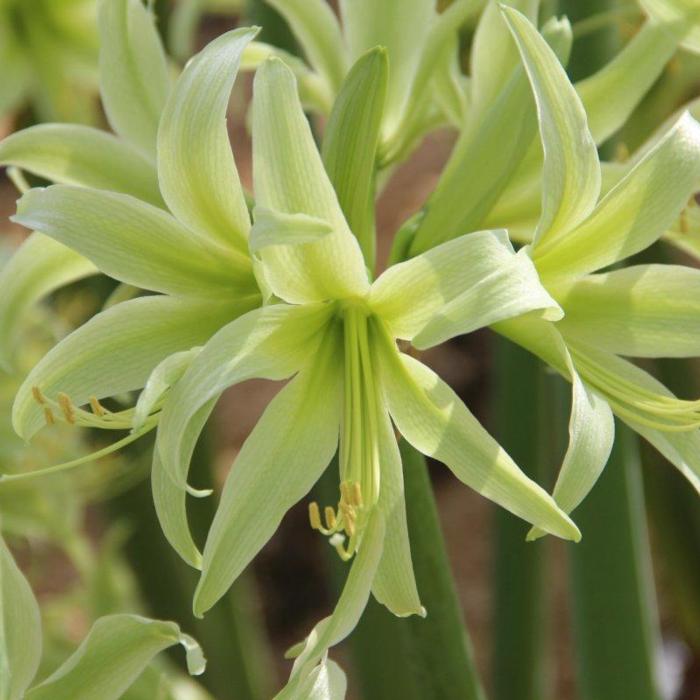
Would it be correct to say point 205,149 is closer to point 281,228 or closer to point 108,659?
point 281,228

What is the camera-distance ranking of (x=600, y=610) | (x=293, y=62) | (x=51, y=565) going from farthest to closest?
(x=51, y=565), (x=600, y=610), (x=293, y=62)

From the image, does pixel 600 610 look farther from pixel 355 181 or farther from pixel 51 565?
pixel 51 565

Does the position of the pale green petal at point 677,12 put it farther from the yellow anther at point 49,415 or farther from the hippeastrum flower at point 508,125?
the yellow anther at point 49,415

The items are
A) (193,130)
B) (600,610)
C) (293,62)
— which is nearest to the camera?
(193,130)

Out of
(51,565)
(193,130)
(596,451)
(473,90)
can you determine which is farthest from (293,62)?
(51,565)

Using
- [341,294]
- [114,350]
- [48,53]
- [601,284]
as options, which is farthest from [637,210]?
[48,53]

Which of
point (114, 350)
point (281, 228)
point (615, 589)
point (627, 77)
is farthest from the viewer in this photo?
point (615, 589)

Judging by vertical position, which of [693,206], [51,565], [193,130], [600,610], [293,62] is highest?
[193,130]

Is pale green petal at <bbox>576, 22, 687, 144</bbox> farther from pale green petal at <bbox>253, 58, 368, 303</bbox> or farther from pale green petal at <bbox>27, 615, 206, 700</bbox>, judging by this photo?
pale green petal at <bbox>27, 615, 206, 700</bbox>
